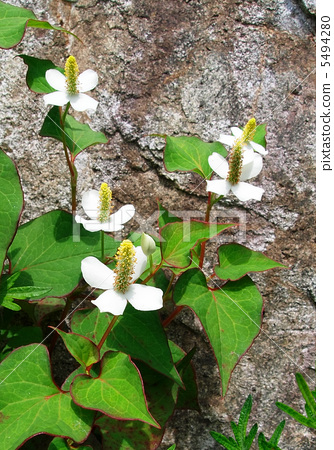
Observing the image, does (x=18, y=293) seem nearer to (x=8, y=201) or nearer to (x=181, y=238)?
(x=8, y=201)

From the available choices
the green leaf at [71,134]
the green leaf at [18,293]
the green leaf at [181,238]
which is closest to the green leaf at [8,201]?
the green leaf at [18,293]

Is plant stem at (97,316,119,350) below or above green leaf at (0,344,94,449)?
above

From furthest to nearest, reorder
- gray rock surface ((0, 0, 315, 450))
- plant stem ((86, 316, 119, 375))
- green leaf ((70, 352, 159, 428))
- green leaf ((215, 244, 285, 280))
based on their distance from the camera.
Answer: gray rock surface ((0, 0, 315, 450)), green leaf ((215, 244, 285, 280)), plant stem ((86, 316, 119, 375)), green leaf ((70, 352, 159, 428))

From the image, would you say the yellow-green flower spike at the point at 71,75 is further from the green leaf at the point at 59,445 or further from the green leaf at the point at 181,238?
the green leaf at the point at 59,445

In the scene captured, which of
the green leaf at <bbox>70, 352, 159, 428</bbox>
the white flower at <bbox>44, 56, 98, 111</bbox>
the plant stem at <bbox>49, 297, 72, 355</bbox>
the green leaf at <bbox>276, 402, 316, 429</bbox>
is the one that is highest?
the white flower at <bbox>44, 56, 98, 111</bbox>

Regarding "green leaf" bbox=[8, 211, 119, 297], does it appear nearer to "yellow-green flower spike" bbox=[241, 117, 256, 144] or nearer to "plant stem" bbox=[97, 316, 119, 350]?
"plant stem" bbox=[97, 316, 119, 350]

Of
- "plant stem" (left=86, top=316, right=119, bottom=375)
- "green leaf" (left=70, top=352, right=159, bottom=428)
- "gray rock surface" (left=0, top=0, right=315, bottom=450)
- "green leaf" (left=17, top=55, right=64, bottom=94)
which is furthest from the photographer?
"gray rock surface" (left=0, top=0, right=315, bottom=450)

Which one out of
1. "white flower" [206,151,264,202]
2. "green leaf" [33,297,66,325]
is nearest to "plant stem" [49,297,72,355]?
"green leaf" [33,297,66,325]
